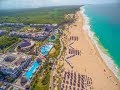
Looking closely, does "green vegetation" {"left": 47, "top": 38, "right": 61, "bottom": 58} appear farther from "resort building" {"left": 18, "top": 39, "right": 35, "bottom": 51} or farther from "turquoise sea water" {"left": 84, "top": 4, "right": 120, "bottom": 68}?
"turquoise sea water" {"left": 84, "top": 4, "right": 120, "bottom": 68}

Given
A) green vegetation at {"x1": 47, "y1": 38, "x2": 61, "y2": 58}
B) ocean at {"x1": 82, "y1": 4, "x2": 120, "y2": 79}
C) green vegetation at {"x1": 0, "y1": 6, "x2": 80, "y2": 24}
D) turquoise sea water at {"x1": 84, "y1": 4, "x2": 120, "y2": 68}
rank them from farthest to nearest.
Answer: green vegetation at {"x1": 0, "y1": 6, "x2": 80, "y2": 24}, turquoise sea water at {"x1": 84, "y1": 4, "x2": 120, "y2": 68}, green vegetation at {"x1": 47, "y1": 38, "x2": 61, "y2": 58}, ocean at {"x1": 82, "y1": 4, "x2": 120, "y2": 79}

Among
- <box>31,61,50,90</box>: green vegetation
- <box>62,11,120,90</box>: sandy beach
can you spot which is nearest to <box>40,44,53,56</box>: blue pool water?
<box>62,11,120,90</box>: sandy beach

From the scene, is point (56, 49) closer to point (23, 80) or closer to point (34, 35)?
point (34, 35)

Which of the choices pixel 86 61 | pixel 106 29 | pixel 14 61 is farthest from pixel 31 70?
pixel 106 29

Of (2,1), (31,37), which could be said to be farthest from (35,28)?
(2,1)

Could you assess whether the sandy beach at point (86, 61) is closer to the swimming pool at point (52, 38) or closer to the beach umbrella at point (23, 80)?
the swimming pool at point (52, 38)

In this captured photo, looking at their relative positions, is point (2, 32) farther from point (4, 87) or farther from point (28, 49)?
point (4, 87)
